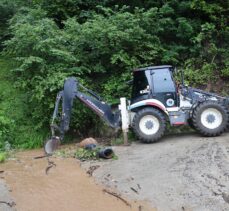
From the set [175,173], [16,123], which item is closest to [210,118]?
[175,173]

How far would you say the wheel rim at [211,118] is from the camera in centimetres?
1043

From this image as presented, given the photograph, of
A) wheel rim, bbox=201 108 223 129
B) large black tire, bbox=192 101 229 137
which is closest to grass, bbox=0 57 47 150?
large black tire, bbox=192 101 229 137

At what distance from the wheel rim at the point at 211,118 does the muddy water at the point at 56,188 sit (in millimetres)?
3356

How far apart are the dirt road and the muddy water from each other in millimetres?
343

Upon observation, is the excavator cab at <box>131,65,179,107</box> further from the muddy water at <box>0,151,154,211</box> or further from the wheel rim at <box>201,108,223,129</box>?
the muddy water at <box>0,151,154,211</box>

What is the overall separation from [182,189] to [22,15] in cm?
1006

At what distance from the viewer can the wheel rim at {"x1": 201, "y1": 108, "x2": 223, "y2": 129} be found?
10.4 metres

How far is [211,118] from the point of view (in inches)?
412

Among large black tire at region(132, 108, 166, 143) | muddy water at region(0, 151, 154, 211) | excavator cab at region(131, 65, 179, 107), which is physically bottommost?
muddy water at region(0, 151, 154, 211)

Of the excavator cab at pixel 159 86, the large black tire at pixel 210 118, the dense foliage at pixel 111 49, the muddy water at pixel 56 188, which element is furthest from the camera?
the dense foliage at pixel 111 49

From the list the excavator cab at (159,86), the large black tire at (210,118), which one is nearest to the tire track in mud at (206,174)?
the large black tire at (210,118)

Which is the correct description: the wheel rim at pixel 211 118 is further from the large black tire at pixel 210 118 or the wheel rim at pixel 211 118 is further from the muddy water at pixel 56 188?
the muddy water at pixel 56 188

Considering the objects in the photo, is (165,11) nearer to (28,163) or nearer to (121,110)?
(121,110)

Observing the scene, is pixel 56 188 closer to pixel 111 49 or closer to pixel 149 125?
pixel 149 125
